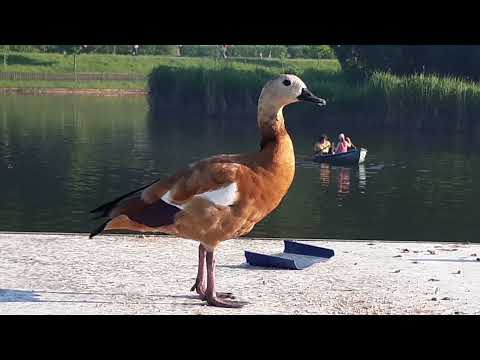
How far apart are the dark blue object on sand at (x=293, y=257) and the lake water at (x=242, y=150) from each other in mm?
5826

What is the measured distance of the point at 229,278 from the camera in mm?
8844

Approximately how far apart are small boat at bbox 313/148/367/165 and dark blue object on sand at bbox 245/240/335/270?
16582mm

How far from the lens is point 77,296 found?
26.4 feet

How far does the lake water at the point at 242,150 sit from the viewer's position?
17234mm

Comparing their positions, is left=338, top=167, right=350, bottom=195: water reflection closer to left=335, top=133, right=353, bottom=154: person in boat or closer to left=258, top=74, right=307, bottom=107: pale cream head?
left=335, top=133, right=353, bottom=154: person in boat

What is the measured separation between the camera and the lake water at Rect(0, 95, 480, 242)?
56.5ft

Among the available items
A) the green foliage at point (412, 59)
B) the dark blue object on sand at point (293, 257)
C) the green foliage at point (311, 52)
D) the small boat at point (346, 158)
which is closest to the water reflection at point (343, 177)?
the small boat at point (346, 158)

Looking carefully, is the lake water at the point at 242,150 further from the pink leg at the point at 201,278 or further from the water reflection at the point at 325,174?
the pink leg at the point at 201,278

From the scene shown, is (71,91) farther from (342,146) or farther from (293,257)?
(293,257)

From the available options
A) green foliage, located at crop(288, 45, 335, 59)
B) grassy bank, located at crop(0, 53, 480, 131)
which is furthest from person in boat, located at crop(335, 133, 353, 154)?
green foliage, located at crop(288, 45, 335, 59)

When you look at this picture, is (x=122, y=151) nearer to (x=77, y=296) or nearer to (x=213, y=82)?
(x=213, y=82)

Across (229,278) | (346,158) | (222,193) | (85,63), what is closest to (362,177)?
(346,158)
